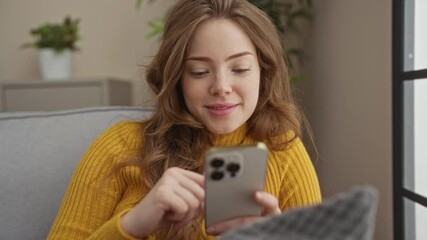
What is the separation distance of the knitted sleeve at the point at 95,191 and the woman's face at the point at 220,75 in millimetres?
187

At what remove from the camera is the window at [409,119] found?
4.13 ft

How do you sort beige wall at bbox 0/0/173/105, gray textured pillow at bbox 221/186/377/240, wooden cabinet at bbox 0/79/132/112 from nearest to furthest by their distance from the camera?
gray textured pillow at bbox 221/186/377/240
wooden cabinet at bbox 0/79/132/112
beige wall at bbox 0/0/173/105

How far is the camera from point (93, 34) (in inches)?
96.6

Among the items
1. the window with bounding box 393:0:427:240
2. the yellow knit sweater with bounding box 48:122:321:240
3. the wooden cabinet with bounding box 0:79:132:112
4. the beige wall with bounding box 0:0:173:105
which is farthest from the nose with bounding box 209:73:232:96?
the beige wall with bounding box 0:0:173:105

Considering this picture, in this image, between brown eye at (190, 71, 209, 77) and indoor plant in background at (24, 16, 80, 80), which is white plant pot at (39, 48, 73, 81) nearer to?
indoor plant in background at (24, 16, 80, 80)

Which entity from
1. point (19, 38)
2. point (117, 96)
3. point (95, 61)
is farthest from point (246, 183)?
point (19, 38)

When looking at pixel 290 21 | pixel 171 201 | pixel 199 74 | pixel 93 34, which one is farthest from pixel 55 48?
pixel 171 201

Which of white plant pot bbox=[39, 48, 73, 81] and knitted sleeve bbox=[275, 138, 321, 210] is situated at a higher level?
white plant pot bbox=[39, 48, 73, 81]

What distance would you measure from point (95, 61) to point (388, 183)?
172 centimetres

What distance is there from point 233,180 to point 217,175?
3 centimetres

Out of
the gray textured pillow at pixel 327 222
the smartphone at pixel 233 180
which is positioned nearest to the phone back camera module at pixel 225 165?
the smartphone at pixel 233 180

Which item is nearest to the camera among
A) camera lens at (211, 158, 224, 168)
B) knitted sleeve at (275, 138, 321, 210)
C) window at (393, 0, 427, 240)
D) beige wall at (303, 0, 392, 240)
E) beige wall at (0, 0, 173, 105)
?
camera lens at (211, 158, 224, 168)

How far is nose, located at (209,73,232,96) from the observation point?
795 millimetres

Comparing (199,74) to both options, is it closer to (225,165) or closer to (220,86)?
(220,86)
